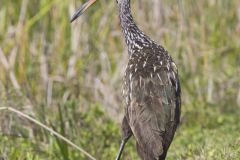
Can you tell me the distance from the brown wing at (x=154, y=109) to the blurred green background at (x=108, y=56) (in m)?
2.11

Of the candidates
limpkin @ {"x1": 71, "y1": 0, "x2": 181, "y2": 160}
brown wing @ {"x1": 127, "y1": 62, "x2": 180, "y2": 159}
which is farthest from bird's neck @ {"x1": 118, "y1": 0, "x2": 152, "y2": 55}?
brown wing @ {"x1": 127, "y1": 62, "x2": 180, "y2": 159}

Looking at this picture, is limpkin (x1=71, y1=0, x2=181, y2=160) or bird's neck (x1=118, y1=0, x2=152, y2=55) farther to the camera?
bird's neck (x1=118, y1=0, x2=152, y2=55)

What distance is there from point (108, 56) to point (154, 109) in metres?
3.82

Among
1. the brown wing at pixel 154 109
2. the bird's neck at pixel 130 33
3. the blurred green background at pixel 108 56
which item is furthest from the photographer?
the blurred green background at pixel 108 56

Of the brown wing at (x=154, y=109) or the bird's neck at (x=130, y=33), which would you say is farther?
the bird's neck at (x=130, y=33)

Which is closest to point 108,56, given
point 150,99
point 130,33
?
point 130,33

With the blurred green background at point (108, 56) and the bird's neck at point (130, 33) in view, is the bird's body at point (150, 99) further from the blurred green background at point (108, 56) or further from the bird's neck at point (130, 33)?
the blurred green background at point (108, 56)

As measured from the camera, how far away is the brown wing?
5387 mm

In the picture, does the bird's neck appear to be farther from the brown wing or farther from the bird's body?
the brown wing

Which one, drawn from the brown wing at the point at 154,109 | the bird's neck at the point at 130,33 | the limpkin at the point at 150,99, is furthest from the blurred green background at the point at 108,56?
the brown wing at the point at 154,109

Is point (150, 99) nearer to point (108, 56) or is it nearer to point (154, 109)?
point (154, 109)

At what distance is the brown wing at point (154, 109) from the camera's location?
5387 millimetres

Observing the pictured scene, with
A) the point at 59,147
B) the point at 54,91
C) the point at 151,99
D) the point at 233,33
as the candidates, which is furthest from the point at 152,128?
the point at 233,33

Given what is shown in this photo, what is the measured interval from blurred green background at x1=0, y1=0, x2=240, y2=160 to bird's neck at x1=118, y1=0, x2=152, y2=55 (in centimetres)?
156
